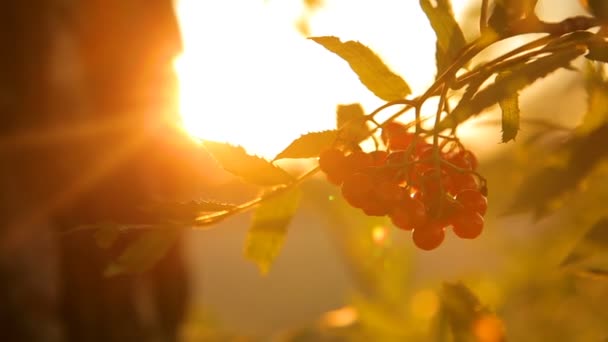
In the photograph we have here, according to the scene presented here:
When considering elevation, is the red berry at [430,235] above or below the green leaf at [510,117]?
below

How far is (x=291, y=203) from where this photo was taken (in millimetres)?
1342

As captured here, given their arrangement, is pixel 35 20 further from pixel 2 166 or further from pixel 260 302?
pixel 260 302

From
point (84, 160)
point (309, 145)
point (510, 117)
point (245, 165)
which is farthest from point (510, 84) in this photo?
point (84, 160)

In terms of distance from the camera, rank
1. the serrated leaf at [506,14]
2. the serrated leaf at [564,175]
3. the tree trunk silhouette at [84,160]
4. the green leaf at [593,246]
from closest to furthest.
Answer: the serrated leaf at [506,14]
the green leaf at [593,246]
the serrated leaf at [564,175]
the tree trunk silhouette at [84,160]

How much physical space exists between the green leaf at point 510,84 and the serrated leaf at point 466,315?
351 millimetres

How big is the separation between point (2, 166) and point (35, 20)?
23.2 inches

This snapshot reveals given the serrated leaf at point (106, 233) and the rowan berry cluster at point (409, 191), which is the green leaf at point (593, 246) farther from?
the serrated leaf at point (106, 233)

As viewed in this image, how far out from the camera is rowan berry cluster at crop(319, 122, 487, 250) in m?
1.12

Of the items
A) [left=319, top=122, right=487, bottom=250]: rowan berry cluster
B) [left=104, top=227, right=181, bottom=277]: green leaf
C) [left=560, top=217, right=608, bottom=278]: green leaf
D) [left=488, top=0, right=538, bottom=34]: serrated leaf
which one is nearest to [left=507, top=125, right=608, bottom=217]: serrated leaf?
[left=560, top=217, right=608, bottom=278]: green leaf

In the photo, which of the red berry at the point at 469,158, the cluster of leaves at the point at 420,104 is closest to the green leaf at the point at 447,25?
the cluster of leaves at the point at 420,104

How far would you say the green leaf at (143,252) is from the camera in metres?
1.22

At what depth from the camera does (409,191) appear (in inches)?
45.3

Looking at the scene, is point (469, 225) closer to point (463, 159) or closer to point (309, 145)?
point (463, 159)

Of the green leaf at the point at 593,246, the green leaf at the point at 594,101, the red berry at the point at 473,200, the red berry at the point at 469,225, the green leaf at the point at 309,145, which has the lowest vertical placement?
the green leaf at the point at 593,246
